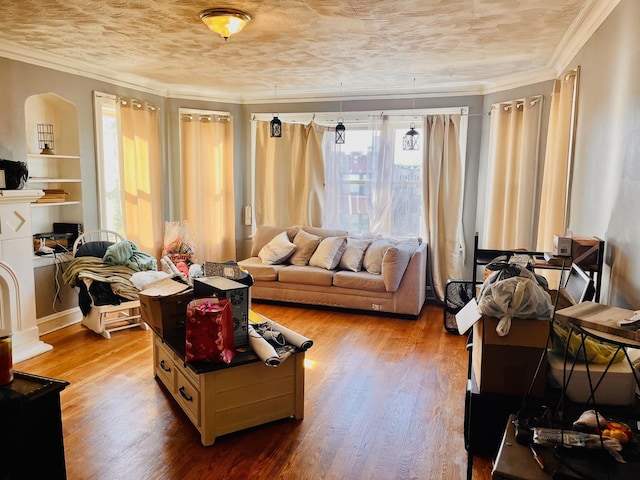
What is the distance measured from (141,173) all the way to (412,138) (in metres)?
3.08

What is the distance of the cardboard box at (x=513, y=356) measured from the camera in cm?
209

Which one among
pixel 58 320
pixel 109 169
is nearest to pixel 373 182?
pixel 109 169

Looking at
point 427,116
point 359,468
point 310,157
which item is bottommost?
point 359,468

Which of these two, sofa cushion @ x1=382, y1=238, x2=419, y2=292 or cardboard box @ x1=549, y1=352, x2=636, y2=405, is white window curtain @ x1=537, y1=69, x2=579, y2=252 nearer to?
sofa cushion @ x1=382, y1=238, x2=419, y2=292

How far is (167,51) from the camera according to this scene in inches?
154

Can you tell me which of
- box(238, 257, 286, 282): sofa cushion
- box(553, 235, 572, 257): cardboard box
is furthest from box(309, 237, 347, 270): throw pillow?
box(553, 235, 572, 257): cardboard box

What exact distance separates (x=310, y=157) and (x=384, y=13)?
120 inches

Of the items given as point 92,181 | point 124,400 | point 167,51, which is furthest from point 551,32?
point 92,181

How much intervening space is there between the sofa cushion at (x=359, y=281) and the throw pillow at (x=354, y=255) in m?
0.11

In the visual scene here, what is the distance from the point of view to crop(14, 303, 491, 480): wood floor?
2.35 metres

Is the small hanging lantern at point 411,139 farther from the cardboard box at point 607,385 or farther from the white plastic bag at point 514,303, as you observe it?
the cardboard box at point 607,385

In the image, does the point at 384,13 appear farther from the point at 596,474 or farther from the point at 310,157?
the point at 310,157

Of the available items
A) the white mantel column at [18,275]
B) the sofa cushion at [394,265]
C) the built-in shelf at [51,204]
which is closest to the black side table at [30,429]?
the white mantel column at [18,275]

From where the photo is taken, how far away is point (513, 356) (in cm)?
214
